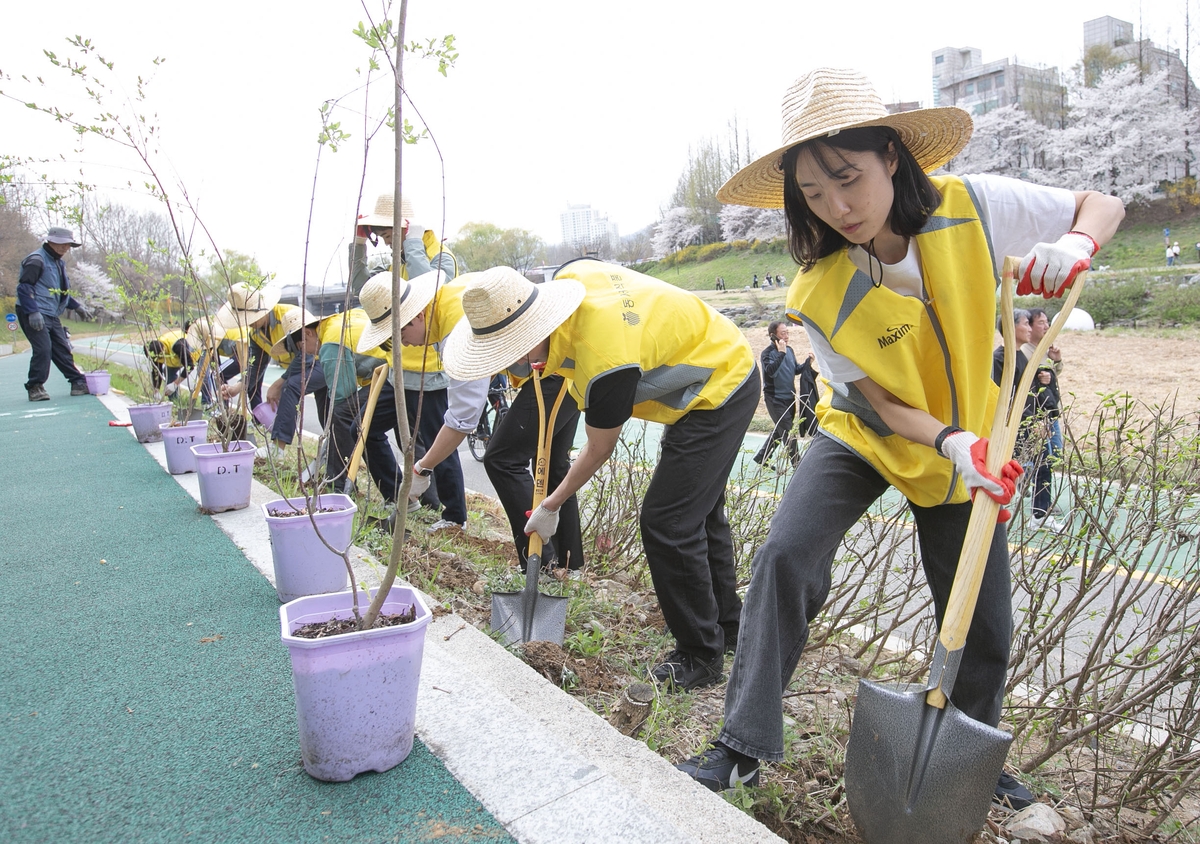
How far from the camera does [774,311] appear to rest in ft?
79.6

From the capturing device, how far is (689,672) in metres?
2.65

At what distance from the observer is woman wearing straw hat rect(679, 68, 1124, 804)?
1.73 metres

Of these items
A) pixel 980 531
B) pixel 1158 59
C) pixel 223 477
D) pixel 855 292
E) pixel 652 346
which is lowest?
pixel 223 477

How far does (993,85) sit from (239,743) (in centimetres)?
6696

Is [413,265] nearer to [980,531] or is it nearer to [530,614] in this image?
[530,614]

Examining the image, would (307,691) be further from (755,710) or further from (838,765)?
(838,765)

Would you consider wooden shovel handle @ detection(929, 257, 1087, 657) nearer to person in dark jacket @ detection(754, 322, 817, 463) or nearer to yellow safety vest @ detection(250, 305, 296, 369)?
yellow safety vest @ detection(250, 305, 296, 369)

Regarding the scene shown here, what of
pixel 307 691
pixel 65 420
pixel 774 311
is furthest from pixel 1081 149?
pixel 307 691

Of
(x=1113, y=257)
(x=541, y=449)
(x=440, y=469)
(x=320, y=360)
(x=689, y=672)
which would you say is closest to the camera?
(x=689, y=672)

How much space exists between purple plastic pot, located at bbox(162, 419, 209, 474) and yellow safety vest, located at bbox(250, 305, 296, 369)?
0.88 metres

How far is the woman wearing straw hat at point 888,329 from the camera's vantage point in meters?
1.73

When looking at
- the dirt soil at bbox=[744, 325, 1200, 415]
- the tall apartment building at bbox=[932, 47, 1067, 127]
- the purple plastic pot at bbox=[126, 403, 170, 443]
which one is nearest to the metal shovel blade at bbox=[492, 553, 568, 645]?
the purple plastic pot at bbox=[126, 403, 170, 443]

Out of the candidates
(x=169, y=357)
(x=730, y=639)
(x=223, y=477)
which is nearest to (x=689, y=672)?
(x=730, y=639)

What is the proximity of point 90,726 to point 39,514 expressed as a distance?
290 cm
